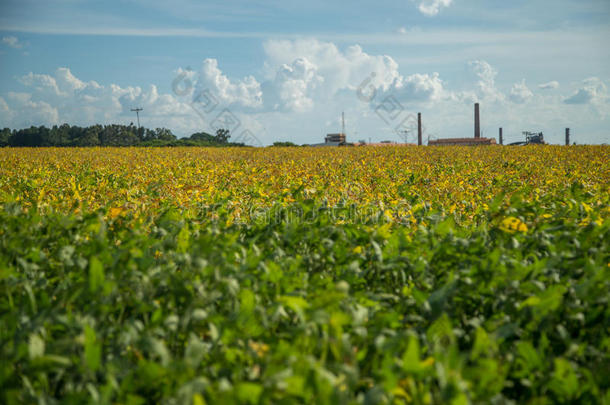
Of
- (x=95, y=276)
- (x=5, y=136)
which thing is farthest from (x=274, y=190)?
(x=5, y=136)

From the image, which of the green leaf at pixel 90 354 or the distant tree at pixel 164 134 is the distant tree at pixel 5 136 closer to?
the distant tree at pixel 164 134

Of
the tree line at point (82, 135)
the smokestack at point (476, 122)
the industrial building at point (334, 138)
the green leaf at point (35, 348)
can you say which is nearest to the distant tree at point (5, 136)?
the tree line at point (82, 135)

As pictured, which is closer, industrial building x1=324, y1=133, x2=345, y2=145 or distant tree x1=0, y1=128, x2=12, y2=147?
industrial building x1=324, y1=133, x2=345, y2=145

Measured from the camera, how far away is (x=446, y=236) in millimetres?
2795

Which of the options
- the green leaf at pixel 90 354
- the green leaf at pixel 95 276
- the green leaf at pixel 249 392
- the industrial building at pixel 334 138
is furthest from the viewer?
the industrial building at pixel 334 138

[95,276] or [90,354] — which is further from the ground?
[95,276]

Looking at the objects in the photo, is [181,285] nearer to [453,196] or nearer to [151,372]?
[151,372]

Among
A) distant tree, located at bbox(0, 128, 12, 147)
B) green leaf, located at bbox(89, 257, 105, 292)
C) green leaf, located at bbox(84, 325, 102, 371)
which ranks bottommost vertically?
green leaf, located at bbox(84, 325, 102, 371)

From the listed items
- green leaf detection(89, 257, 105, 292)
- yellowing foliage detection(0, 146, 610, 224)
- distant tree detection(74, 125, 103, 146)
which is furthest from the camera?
distant tree detection(74, 125, 103, 146)

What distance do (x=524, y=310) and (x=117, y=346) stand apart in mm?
1721

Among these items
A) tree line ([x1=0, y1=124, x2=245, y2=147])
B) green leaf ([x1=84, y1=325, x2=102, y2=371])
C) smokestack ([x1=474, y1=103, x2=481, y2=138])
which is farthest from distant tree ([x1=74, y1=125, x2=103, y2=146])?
green leaf ([x1=84, y1=325, x2=102, y2=371])

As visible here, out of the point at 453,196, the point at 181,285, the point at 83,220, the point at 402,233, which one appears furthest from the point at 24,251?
the point at 453,196

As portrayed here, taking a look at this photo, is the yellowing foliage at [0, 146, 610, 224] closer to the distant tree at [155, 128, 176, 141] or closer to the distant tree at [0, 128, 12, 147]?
the distant tree at [155, 128, 176, 141]

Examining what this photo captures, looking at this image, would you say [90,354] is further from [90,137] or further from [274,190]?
[90,137]
